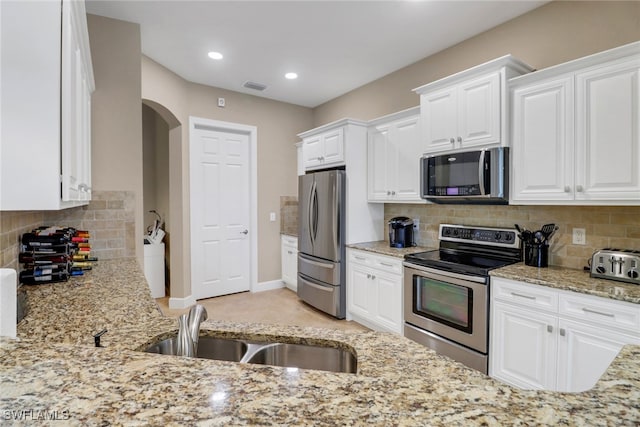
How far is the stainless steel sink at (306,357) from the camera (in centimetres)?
104

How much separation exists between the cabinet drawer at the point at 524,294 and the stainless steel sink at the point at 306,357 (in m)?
1.59

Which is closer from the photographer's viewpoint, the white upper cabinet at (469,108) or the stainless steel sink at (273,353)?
the stainless steel sink at (273,353)

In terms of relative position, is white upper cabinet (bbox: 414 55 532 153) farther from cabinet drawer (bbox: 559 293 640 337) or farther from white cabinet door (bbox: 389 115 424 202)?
cabinet drawer (bbox: 559 293 640 337)

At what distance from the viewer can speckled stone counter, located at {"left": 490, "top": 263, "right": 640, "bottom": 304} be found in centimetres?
173

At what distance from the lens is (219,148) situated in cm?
438

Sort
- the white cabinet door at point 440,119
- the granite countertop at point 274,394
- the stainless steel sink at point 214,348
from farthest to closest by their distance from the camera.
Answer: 1. the white cabinet door at point 440,119
2. the stainless steel sink at point 214,348
3. the granite countertop at point 274,394

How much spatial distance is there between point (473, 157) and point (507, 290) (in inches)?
39.9

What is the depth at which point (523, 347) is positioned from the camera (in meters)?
2.10

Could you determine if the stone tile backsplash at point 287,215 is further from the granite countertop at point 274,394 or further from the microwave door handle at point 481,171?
the granite countertop at point 274,394

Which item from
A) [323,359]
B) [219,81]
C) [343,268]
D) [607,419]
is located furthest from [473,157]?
[219,81]

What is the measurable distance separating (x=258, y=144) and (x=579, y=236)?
3715 millimetres

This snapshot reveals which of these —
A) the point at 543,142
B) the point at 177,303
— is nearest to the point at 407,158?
the point at 543,142

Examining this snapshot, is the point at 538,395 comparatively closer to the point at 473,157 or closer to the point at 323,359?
the point at 323,359

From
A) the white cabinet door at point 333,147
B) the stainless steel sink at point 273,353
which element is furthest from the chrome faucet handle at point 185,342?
the white cabinet door at point 333,147
